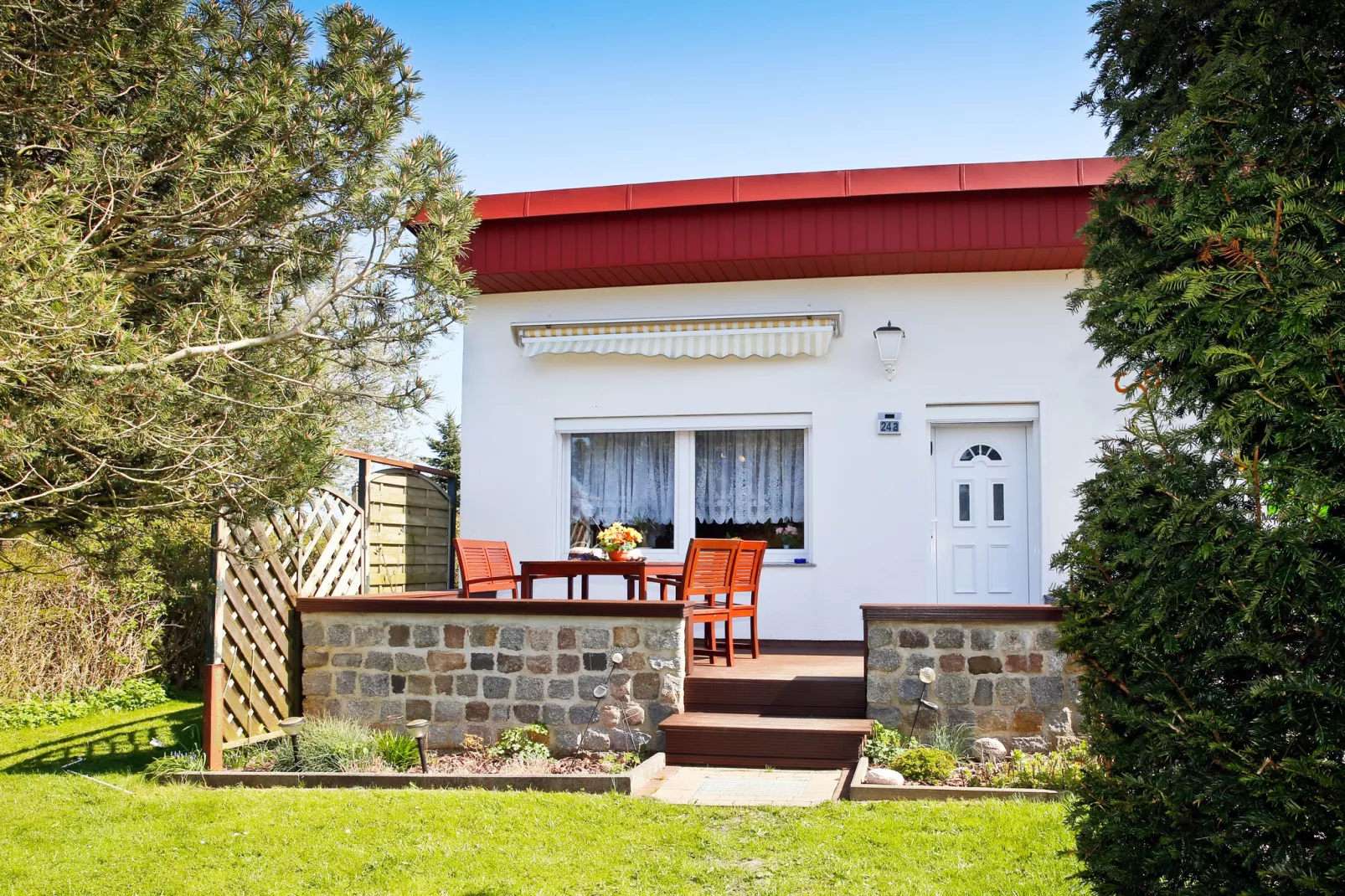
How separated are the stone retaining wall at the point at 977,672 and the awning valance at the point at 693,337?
10.9ft

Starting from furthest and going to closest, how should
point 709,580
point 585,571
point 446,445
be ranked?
point 446,445, point 585,571, point 709,580

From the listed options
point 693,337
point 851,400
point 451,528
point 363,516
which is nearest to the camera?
point 363,516

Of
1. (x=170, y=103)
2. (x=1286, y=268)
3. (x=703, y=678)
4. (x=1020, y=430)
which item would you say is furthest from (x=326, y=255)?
(x=1020, y=430)

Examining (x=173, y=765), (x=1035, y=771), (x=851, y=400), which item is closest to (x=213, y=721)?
(x=173, y=765)

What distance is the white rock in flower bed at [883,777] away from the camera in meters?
5.34

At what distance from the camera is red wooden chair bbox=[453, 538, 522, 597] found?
7.52m

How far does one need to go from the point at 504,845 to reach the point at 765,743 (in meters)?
2.04

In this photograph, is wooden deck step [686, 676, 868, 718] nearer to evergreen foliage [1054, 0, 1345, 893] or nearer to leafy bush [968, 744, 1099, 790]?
leafy bush [968, 744, 1099, 790]

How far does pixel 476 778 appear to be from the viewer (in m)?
5.60

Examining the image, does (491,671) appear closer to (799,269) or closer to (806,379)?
(806,379)

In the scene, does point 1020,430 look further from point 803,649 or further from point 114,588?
point 114,588

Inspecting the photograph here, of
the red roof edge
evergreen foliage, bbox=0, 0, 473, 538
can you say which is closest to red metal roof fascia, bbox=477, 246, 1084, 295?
the red roof edge

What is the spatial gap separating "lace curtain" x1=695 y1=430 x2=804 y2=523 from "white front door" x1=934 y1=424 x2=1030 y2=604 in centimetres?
121

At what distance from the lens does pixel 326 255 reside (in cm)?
492
